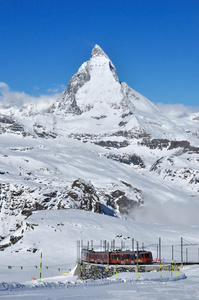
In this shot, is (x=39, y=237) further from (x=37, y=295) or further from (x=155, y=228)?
(x=37, y=295)

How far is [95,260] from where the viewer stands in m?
82.2

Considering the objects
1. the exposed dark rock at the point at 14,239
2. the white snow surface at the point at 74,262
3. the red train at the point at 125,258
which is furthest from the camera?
the exposed dark rock at the point at 14,239

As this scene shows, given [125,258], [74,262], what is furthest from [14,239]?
[125,258]

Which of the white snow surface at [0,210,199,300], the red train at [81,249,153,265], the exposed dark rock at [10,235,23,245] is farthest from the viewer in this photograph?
the exposed dark rock at [10,235,23,245]

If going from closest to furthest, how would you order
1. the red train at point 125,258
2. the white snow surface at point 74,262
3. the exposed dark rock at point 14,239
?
the white snow surface at point 74,262
the red train at point 125,258
the exposed dark rock at point 14,239

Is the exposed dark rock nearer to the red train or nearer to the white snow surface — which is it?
the white snow surface

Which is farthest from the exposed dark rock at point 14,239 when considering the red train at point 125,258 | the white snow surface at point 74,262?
the red train at point 125,258

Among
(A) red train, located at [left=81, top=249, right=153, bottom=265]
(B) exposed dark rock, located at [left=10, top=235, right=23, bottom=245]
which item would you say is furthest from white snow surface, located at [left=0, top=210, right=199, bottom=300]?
(A) red train, located at [left=81, top=249, right=153, bottom=265]

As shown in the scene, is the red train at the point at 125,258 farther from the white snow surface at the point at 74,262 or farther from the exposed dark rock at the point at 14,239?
the exposed dark rock at the point at 14,239

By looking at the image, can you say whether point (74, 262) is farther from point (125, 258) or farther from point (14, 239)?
point (14, 239)

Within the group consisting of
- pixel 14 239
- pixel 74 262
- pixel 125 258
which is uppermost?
pixel 14 239

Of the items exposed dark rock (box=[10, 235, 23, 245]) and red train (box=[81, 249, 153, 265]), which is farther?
exposed dark rock (box=[10, 235, 23, 245])

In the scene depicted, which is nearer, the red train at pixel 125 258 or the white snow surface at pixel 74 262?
the white snow surface at pixel 74 262

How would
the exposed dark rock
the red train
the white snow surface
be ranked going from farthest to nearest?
1. the exposed dark rock
2. the red train
3. the white snow surface
